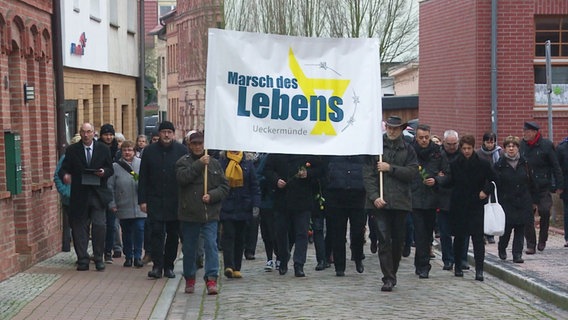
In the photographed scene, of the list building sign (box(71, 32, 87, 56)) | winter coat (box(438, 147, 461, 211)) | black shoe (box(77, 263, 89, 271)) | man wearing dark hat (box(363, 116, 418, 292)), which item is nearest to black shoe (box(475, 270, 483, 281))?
winter coat (box(438, 147, 461, 211))

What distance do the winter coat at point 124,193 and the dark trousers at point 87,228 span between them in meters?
0.39

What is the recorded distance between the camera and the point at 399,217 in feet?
47.3

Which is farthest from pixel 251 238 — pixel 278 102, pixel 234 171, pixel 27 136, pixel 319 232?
pixel 278 102

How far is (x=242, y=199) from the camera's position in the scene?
15.2m

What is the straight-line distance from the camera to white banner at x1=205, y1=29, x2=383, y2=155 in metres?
14.1

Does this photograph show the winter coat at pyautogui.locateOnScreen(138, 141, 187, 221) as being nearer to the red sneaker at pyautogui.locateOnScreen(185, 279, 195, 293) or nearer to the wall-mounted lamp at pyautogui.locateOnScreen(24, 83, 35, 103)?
the red sneaker at pyautogui.locateOnScreen(185, 279, 195, 293)

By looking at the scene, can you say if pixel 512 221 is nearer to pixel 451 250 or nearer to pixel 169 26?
pixel 451 250

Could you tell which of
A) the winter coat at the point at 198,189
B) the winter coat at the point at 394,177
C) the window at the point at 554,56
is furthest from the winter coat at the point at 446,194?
the window at the point at 554,56

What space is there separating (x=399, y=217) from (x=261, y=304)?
211 cm

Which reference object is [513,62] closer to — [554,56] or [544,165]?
[554,56]

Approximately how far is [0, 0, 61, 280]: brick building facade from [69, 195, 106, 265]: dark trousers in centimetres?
67

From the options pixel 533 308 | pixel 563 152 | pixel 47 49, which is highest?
pixel 47 49

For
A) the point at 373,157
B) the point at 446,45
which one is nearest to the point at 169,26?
the point at 446,45

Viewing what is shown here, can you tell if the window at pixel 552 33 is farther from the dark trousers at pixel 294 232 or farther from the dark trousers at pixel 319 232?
the dark trousers at pixel 294 232
